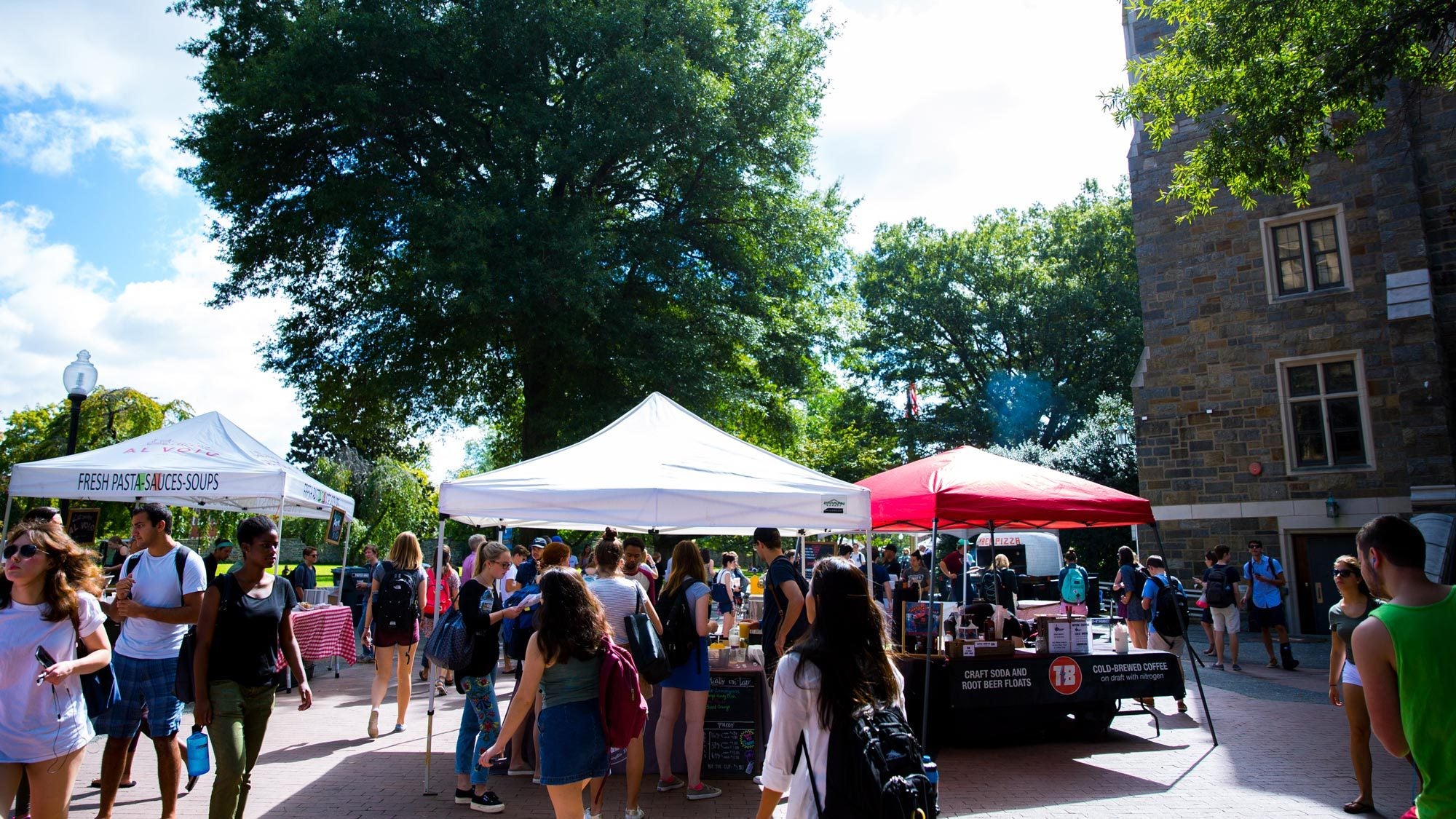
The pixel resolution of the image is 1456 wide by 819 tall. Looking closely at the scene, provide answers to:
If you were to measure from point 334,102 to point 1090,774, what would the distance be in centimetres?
1644

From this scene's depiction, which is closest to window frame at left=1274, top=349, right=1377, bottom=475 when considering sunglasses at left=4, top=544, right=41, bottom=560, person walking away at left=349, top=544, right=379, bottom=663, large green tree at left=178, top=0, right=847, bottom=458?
large green tree at left=178, top=0, right=847, bottom=458

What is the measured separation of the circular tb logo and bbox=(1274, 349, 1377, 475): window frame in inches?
507

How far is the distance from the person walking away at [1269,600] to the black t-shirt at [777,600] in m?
9.97

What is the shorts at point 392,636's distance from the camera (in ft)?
27.7

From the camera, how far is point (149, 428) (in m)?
23.5

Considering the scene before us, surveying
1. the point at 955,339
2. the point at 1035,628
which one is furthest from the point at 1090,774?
the point at 955,339

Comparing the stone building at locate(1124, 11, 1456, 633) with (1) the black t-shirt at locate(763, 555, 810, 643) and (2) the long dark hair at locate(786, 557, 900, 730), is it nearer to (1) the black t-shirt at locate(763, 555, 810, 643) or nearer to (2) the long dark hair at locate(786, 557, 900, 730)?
(1) the black t-shirt at locate(763, 555, 810, 643)

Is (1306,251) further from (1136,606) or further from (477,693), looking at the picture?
(477,693)

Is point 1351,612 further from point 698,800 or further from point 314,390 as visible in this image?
point 314,390

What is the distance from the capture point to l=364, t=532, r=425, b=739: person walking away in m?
8.42

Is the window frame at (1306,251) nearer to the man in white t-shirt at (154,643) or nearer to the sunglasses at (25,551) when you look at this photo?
the man in white t-shirt at (154,643)

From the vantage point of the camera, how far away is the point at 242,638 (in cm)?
477

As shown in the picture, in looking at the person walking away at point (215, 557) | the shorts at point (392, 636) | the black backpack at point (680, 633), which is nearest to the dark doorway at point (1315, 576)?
the black backpack at point (680, 633)

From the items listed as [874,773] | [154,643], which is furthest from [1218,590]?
[154,643]
